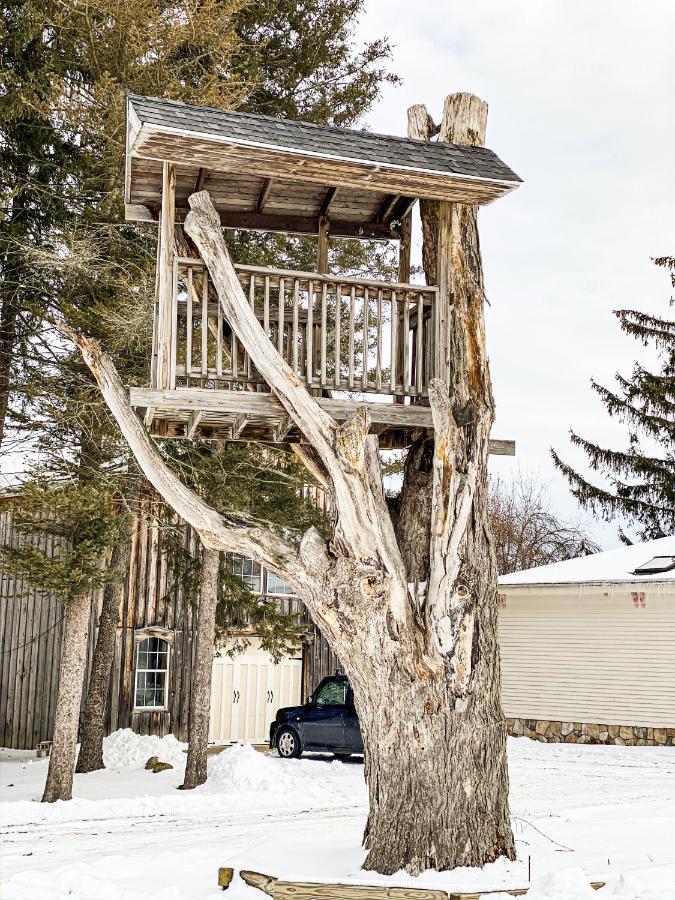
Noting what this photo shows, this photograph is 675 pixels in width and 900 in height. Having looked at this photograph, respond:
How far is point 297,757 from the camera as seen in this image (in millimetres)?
20531

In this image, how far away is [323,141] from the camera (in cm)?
880

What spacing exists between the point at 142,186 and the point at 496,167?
3.37 metres

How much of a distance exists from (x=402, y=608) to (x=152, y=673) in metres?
16.5

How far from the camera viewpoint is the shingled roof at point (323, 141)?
8453mm

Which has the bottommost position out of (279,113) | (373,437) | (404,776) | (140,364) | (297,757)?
(297,757)

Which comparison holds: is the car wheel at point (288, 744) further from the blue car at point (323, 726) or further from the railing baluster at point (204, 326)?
the railing baluster at point (204, 326)

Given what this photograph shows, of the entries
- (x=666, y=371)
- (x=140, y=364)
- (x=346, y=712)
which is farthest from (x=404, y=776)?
(x=666, y=371)

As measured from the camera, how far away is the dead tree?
8250 mm

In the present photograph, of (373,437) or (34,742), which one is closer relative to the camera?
(373,437)

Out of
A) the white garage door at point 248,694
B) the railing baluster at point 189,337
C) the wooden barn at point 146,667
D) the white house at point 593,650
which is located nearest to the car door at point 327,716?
the wooden barn at point 146,667

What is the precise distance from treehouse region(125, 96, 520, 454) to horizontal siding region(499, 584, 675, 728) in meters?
12.6

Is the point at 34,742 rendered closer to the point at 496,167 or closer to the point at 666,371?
the point at 496,167

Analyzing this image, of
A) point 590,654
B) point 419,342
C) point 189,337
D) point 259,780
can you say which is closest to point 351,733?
point 259,780

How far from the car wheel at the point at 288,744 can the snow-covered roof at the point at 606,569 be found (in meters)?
5.94
